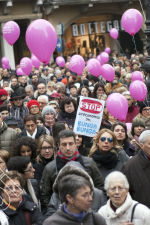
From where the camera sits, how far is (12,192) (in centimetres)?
450

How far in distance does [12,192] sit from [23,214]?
0.21 meters

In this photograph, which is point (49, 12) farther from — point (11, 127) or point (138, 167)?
point (138, 167)

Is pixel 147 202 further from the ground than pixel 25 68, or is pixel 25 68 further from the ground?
pixel 25 68

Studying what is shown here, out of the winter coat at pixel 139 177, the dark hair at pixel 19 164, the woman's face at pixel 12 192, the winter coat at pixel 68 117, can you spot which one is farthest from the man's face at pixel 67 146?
the winter coat at pixel 68 117

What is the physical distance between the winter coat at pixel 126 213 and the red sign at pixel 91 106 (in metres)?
3.50

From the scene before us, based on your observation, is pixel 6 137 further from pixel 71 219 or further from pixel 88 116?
pixel 71 219

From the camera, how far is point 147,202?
199 inches

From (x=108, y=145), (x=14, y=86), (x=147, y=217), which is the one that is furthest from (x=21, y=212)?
(x=14, y=86)

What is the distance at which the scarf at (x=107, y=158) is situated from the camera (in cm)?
588

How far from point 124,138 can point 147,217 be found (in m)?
2.90

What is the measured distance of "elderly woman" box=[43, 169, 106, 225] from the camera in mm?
3596

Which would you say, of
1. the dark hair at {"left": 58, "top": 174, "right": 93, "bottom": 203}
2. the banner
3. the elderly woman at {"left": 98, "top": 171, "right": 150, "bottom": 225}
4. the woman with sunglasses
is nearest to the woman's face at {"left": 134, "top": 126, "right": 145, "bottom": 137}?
the banner

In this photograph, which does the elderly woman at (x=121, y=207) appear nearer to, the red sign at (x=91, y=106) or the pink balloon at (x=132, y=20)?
the red sign at (x=91, y=106)

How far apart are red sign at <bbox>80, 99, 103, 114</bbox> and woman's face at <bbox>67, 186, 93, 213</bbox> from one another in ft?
14.0
